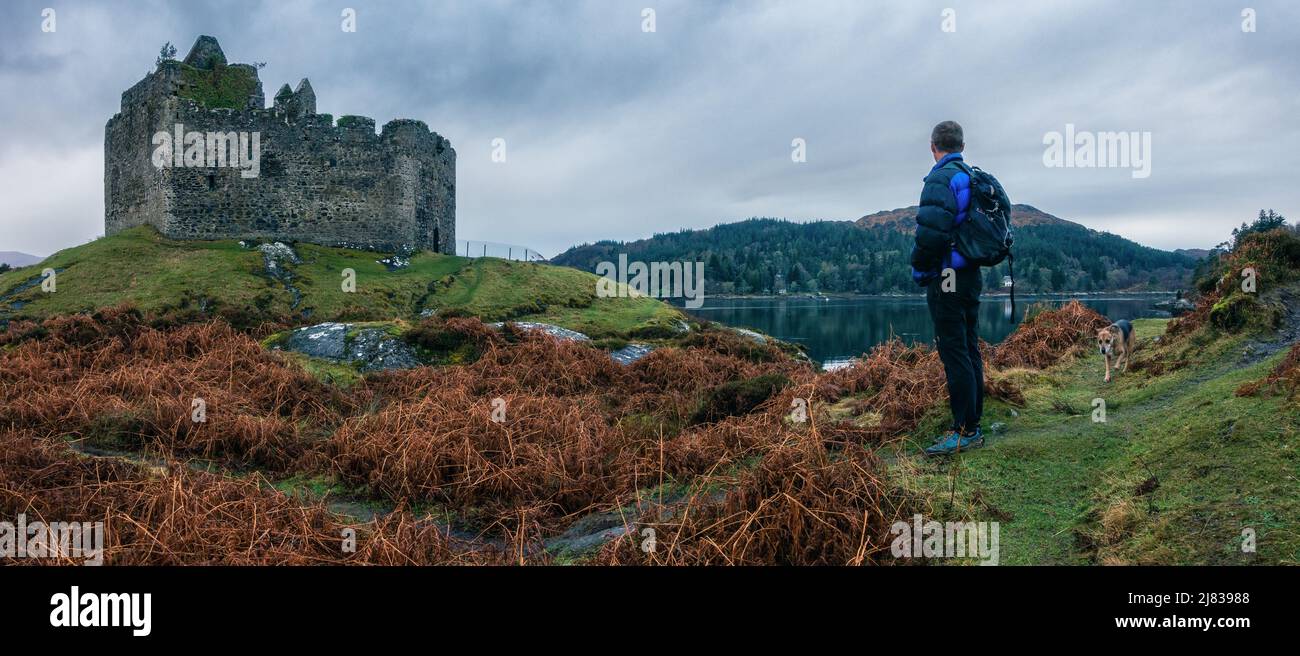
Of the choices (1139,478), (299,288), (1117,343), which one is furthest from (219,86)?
(1139,478)

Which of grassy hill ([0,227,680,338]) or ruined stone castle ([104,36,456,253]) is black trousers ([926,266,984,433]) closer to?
grassy hill ([0,227,680,338])

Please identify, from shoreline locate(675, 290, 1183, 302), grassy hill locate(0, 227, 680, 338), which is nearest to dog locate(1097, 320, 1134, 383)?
grassy hill locate(0, 227, 680, 338)

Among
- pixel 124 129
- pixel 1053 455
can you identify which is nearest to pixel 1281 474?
pixel 1053 455

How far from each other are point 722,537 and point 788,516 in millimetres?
516

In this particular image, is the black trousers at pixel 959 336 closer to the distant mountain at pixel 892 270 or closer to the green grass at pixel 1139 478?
the green grass at pixel 1139 478

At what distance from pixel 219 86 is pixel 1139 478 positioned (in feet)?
135

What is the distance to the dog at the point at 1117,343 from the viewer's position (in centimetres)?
1066

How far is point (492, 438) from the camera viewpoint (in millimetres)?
9055

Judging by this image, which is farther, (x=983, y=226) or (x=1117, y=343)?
(x=1117, y=343)

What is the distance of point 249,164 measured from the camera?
113 ft

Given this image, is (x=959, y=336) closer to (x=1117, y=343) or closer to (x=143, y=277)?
(x=1117, y=343)

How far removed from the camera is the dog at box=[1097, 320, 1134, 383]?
1066 centimetres

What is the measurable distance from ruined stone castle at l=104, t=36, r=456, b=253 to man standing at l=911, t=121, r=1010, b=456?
113 feet
